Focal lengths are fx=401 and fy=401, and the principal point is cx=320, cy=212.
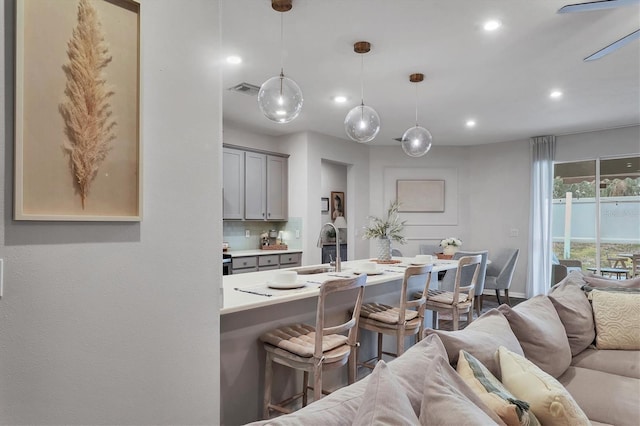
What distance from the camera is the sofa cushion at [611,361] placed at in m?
2.23

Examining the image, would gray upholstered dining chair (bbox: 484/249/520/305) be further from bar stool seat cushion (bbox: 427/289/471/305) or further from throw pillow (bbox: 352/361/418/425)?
throw pillow (bbox: 352/361/418/425)

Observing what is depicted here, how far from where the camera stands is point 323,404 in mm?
958

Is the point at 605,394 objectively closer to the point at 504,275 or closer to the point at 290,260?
the point at 290,260

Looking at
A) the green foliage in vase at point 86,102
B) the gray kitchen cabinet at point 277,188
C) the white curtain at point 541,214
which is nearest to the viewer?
the green foliage in vase at point 86,102

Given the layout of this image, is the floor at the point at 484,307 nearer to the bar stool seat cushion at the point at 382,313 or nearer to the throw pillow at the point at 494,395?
the bar stool seat cushion at the point at 382,313

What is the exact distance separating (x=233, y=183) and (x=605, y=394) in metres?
4.51

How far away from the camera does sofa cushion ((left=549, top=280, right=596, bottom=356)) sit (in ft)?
7.90

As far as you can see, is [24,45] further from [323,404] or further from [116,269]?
[323,404]

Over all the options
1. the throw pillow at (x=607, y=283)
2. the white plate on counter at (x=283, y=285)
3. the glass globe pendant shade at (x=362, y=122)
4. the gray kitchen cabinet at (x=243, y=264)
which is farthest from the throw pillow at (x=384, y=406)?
the gray kitchen cabinet at (x=243, y=264)

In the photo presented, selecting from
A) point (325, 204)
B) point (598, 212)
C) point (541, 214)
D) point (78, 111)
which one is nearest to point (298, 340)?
point (78, 111)

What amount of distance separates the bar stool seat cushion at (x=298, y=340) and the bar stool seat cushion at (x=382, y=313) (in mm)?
571

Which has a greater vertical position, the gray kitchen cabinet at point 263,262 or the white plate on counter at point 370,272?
the white plate on counter at point 370,272

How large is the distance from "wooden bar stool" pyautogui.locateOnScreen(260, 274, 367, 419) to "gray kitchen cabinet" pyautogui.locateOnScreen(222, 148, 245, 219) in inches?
125

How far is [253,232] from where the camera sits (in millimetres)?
6082
